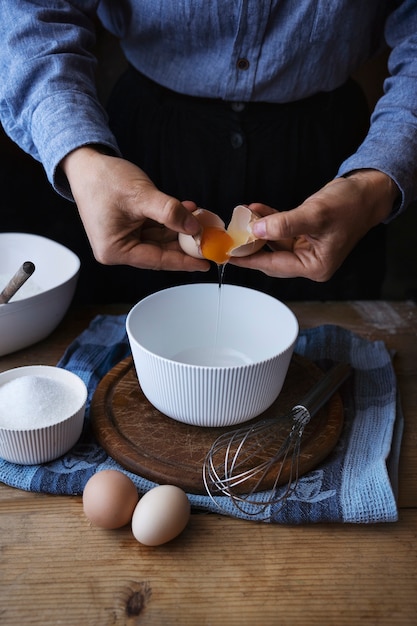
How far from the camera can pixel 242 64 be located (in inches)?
41.8

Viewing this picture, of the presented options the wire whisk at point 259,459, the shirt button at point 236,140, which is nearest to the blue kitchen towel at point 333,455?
the wire whisk at point 259,459

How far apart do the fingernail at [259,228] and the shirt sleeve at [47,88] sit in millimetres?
233

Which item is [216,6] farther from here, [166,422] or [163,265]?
[166,422]

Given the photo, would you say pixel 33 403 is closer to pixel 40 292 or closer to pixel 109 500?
pixel 109 500

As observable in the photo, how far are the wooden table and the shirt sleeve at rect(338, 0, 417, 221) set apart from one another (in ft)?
1.43

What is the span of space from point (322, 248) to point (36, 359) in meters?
0.48

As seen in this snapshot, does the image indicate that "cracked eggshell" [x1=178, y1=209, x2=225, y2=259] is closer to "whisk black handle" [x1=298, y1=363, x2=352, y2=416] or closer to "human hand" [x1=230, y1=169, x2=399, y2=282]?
"human hand" [x1=230, y1=169, x2=399, y2=282]

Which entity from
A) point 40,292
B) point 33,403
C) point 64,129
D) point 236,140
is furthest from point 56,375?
point 236,140

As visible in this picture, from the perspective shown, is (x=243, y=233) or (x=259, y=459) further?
(x=243, y=233)

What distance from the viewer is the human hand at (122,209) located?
842mm

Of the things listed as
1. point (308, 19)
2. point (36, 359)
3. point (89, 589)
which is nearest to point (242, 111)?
point (308, 19)

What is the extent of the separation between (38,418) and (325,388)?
0.38 meters

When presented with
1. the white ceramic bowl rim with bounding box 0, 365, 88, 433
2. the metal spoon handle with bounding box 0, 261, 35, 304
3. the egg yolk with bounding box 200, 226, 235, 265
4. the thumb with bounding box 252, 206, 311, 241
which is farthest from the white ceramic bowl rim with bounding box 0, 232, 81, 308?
the thumb with bounding box 252, 206, 311, 241

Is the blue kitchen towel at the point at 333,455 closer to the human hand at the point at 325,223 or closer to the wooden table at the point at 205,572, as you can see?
the wooden table at the point at 205,572
